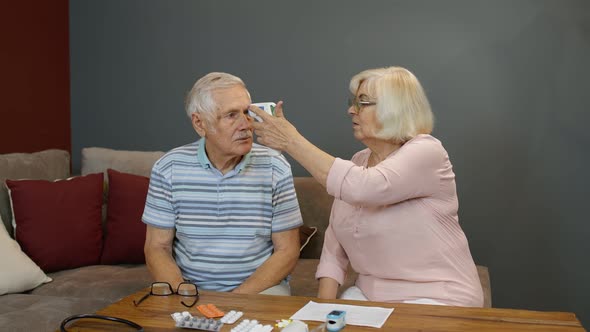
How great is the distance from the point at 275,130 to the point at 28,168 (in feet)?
5.21

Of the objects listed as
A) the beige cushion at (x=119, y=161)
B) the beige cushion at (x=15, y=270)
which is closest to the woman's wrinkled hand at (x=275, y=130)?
the beige cushion at (x=15, y=270)

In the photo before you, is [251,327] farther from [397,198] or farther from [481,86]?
[481,86]

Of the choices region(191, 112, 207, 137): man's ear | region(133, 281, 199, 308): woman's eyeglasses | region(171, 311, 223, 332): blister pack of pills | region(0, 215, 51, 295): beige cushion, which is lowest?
region(0, 215, 51, 295): beige cushion

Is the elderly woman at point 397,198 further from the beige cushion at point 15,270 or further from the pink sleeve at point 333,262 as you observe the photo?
the beige cushion at point 15,270

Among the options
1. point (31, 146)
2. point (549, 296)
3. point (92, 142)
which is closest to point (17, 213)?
point (31, 146)

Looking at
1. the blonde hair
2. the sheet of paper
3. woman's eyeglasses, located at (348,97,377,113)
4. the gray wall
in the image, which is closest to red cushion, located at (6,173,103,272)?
the gray wall

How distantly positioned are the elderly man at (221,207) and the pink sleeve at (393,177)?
44 cm

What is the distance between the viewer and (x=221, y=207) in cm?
239

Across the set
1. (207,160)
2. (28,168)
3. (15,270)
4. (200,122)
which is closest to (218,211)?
(207,160)

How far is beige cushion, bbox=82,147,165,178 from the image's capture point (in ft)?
11.5

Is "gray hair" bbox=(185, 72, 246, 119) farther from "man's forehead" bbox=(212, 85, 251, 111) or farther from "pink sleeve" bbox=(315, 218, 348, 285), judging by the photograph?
Result: "pink sleeve" bbox=(315, 218, 348, 285)

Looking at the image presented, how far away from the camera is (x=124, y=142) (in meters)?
4.10

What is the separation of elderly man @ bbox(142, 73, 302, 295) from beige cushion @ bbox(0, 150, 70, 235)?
963 millimetres

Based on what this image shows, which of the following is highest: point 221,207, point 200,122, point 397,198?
point 200,122
